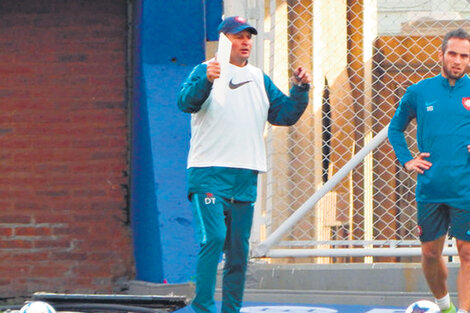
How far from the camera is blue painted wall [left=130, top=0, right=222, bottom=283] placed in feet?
27.9

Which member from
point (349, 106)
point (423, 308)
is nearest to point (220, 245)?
point (423, 308)

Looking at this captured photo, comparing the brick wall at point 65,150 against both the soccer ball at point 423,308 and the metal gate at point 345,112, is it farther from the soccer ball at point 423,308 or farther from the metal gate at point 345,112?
the soccer ball at point 423,308

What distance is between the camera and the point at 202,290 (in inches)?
239

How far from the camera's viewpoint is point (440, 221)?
6.44m

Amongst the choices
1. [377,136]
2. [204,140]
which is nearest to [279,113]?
[204,140]

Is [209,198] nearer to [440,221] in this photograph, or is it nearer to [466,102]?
[440,221]

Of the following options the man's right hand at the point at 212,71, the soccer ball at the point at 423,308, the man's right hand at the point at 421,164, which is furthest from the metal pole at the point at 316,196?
the soccer ball at the point at 423,308

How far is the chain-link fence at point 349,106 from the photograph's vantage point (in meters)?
8.42

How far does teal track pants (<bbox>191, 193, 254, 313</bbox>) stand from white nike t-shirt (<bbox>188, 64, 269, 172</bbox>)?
9.9 inches

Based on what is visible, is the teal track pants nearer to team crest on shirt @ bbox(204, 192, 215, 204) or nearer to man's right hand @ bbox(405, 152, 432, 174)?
team crest on shirt @ bbox(204, 192, 215, 204)

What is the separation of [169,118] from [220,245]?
8.80ft

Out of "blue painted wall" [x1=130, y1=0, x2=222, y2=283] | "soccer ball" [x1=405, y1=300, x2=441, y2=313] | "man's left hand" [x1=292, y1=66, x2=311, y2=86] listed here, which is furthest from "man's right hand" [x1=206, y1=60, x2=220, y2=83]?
"blue painted wall" [x1=130, y1=0, x2=222, y2=283]

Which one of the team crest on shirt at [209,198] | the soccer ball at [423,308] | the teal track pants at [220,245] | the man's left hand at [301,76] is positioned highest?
the man's left hand at [301,76]

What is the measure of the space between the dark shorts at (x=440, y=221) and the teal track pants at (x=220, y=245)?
1116mm
